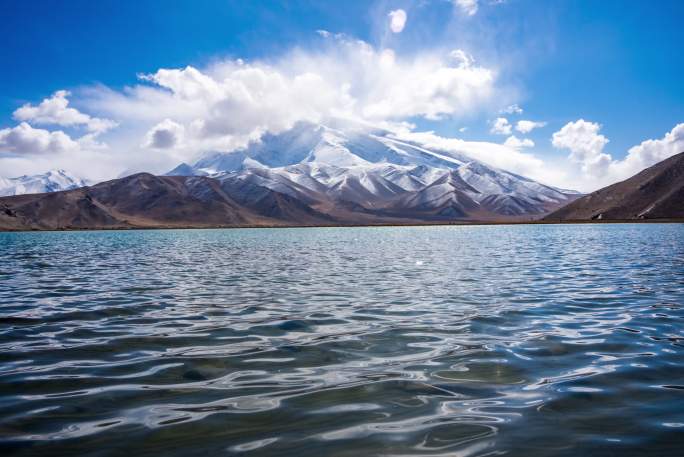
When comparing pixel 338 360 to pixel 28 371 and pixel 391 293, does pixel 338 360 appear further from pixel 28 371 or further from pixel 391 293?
pixel 391 293

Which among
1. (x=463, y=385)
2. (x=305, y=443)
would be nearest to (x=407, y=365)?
(x=463, y=385)


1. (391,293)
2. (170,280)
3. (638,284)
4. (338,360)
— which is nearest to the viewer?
(338,360)

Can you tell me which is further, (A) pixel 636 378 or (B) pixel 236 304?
(B) pixel 236 304

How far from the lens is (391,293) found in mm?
21156

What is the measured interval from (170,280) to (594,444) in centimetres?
2444

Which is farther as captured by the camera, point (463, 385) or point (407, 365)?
point (407, 365)

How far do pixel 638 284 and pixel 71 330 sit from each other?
23.1m

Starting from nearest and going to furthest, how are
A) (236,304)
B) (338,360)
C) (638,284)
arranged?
(338,360)
(236,304)
(638,284)

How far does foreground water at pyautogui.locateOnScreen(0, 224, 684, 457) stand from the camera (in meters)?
6.75

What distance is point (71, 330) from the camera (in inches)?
560

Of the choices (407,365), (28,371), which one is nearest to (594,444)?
(407,365)

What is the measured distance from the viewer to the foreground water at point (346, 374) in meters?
6.75

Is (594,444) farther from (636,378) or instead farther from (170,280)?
(170,280)

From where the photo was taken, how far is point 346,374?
9.73 meters
